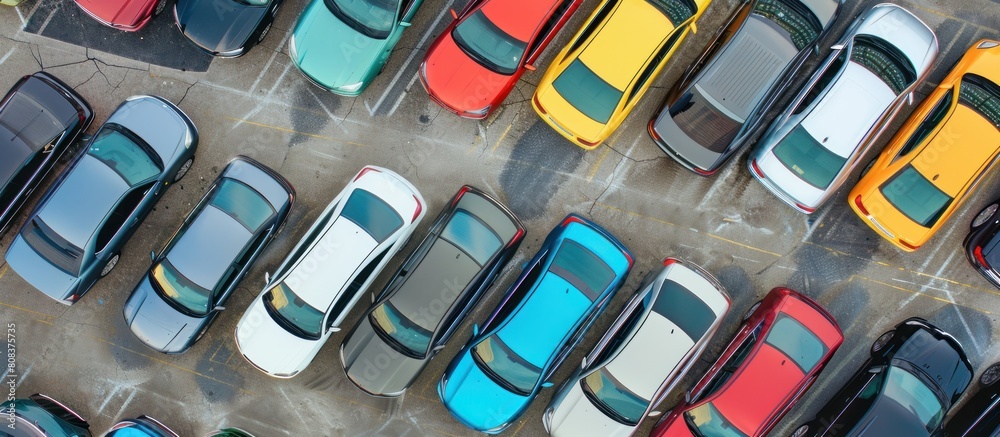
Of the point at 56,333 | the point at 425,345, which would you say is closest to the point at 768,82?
the point at 425,345

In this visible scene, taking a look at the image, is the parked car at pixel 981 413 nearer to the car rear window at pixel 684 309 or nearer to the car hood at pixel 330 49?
the car rear window at pixel 684 309

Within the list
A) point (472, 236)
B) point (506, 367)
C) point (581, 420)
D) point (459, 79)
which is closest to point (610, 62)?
point (459, 79)

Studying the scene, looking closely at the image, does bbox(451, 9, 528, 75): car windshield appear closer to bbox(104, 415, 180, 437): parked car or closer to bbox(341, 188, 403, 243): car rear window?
bbox(341, 188, 403, 243): car rear window

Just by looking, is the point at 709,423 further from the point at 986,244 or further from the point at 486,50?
the point at 486,50

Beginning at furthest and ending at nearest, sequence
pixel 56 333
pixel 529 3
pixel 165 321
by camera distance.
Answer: pixel 56 333, pixel 165 321, pixel 529 3

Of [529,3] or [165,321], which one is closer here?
[529,3]

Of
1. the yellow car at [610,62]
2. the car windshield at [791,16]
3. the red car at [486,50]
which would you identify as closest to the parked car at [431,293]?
the red car at [486,50]

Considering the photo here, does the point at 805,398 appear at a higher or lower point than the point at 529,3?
lower

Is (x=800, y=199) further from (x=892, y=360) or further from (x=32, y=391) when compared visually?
(x=32, y=391)
